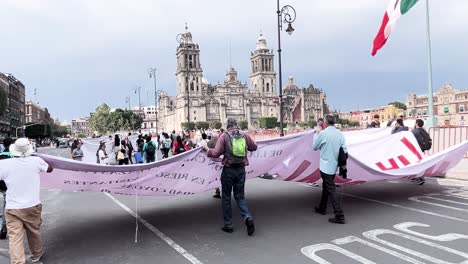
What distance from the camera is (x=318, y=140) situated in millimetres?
7387

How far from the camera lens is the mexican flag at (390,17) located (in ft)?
45.0

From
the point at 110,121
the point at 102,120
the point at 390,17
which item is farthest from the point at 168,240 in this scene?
the point at 102,120

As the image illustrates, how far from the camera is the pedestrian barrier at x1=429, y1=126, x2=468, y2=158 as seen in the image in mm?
13391

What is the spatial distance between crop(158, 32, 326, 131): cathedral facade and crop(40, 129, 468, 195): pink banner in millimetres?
139914

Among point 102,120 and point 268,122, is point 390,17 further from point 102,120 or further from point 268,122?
point 268,122

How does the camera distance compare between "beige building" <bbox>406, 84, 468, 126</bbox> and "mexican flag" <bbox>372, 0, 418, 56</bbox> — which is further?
"beige building" <bbox>406, 84, 468, 126</bbox>

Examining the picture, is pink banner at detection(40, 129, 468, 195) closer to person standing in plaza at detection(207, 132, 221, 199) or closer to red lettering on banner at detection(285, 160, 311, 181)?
red lettering on banner at detection(285, 160, 311, 181)

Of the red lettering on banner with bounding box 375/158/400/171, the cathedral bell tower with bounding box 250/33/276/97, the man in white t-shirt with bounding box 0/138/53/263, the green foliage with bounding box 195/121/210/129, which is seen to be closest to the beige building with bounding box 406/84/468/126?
the cathedral bell tower with bounding box 250/33/276/97

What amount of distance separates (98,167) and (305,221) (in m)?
3.73

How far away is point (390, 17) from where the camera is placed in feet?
46.6

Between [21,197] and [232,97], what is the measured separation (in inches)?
6394

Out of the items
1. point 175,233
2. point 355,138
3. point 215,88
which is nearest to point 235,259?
point 175,233

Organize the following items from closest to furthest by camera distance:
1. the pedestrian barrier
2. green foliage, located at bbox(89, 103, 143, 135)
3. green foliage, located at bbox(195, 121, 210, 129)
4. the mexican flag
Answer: the pedestrian barrier
the mexican flag
green foliage, located at bbox(89, 103, 143, 135)
green foliage, located at bbox(195, 121, 210, 129)

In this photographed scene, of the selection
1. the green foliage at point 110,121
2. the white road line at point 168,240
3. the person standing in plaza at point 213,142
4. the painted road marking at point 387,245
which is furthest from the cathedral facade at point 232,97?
the painted road marking at point 387,245
